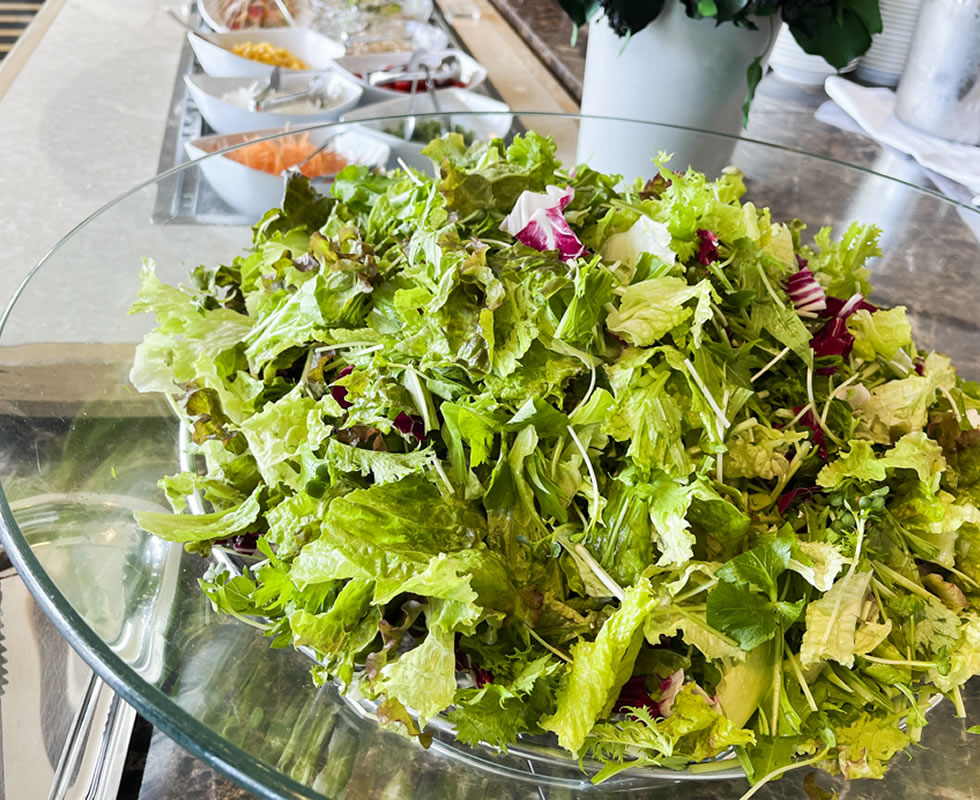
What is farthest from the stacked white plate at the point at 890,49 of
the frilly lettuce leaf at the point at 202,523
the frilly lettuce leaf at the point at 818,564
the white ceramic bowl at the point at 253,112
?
the frilly lettuce leaf at the point at 202,523

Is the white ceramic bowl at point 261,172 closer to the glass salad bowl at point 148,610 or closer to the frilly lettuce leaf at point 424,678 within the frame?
the glass salad bowl at point 148,610

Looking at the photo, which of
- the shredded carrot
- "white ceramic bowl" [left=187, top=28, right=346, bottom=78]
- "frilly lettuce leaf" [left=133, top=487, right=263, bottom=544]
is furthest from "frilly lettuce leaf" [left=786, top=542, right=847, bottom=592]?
"white ceramic bowl" [left=187, top=28, right=346, bottom=78]

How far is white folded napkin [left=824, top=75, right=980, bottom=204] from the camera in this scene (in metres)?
1.27

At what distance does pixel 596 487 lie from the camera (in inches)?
20.8

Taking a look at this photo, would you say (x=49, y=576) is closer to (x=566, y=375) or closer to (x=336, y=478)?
(x=336, y=478)

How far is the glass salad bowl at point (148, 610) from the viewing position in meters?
0.48

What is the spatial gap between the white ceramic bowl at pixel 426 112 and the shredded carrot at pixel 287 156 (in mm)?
77

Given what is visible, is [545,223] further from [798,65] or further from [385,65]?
[798,65]

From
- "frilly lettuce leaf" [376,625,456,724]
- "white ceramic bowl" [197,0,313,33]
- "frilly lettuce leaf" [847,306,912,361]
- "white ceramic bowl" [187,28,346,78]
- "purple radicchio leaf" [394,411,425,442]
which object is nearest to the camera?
"frilly lettuce leaf" [376,625,456,724]

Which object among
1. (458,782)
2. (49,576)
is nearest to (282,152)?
(49,576)

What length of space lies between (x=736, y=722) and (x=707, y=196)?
39cm

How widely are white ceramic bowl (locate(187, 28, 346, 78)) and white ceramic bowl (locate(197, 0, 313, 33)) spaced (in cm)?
11

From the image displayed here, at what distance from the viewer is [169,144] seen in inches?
53.6

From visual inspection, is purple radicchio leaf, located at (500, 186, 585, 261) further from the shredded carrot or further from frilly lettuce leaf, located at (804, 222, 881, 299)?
the shredded carrot
